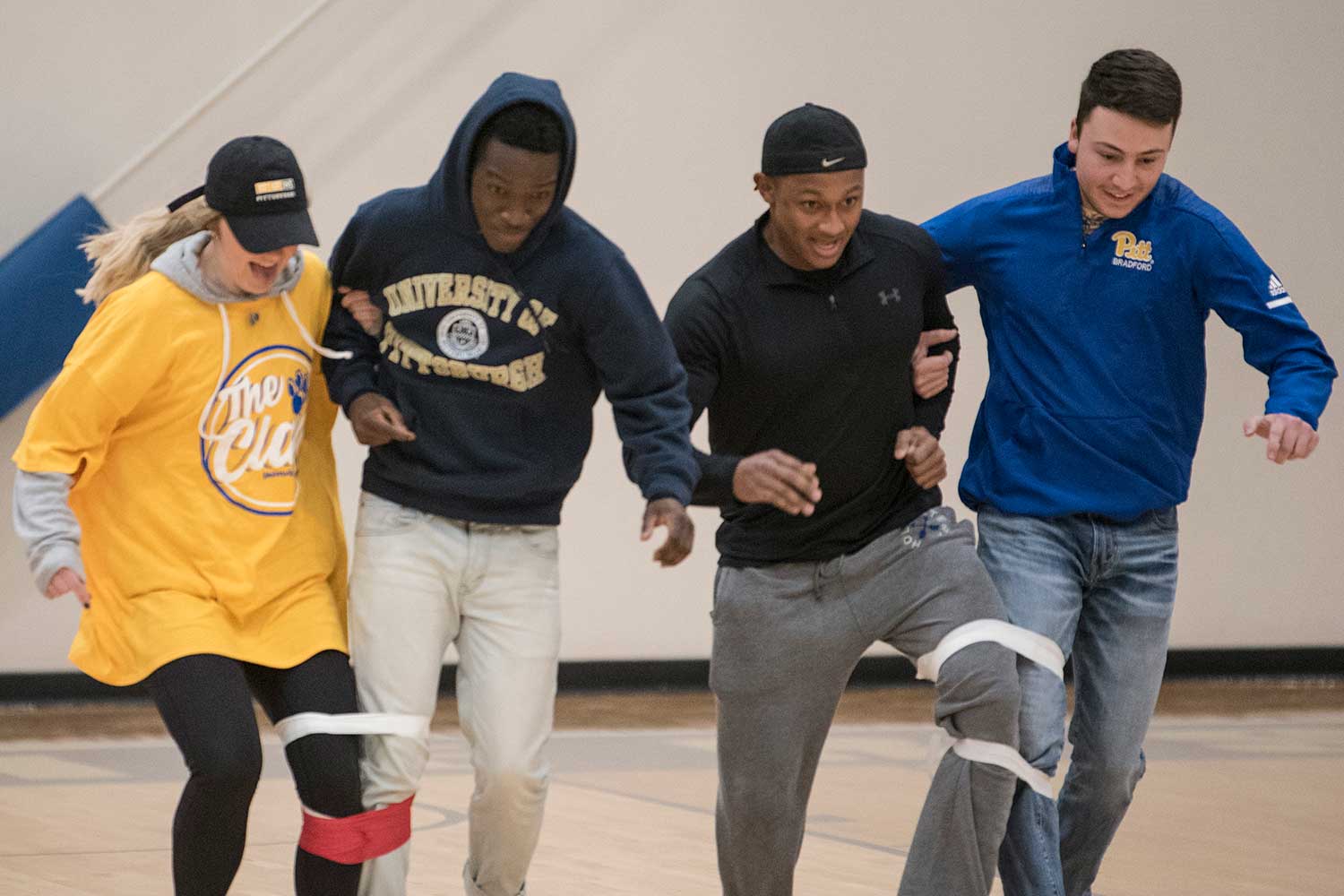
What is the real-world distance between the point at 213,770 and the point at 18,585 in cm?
455

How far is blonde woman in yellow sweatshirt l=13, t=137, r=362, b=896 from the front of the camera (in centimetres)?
328

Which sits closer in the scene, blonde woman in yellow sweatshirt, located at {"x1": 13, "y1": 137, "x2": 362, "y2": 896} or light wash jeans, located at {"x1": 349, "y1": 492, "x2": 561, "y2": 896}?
blonde woman in yellow sweatshirt, located at {"x1": 13, "y1": 137, "x2": 362, "y2": 896}

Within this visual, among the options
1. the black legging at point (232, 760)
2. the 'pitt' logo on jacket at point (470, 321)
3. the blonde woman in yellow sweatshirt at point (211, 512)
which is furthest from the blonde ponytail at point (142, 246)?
the black legging at point (232, 760)

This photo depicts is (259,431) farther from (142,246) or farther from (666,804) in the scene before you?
(666,804)

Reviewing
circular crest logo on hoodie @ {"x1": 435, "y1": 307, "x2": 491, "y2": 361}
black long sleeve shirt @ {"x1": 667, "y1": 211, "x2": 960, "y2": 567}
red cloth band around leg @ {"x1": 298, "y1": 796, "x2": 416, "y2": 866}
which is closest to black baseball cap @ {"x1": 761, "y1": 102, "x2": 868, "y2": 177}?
black long sleeve shirt @ {"x1": 667, "y1": 211, "x2": 960, "y2": 567}

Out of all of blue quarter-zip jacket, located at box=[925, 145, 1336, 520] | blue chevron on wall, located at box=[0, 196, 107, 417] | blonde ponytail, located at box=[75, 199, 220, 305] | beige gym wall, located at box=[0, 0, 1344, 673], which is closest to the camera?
blonde ponytail, located at box=[75, 199, 220, 305]

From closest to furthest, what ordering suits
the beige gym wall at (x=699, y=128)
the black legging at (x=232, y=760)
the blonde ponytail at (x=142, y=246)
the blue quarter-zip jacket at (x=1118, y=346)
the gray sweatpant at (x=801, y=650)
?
the black legging at (x=232, y=760) < the blonde ponytail at (x=142, y=246) < the gray sweatpant at (x=801, y=650) < the blue quarter-zip jacket at (x=1118, y=346) < the beige gym wall at (x=699, y=128)

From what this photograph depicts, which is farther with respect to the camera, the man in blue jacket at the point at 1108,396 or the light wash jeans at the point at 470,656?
the man in blue jacket at the point at 1108,396

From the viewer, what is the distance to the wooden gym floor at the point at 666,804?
491 cm

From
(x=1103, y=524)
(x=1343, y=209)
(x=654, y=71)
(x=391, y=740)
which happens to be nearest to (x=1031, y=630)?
(x=1103, y=524)

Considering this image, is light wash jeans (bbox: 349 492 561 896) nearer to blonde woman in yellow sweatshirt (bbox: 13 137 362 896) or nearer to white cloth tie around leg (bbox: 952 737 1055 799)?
blonde woman in yellow sweatshirt (bbox: 13 137 362 896)

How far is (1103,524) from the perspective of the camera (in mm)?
3758

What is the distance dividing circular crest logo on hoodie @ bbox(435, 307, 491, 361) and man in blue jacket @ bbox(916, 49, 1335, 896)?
3.10ft

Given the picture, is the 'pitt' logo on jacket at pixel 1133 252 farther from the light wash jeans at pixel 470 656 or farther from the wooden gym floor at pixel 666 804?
the light wash jeans at pixel 470 656
